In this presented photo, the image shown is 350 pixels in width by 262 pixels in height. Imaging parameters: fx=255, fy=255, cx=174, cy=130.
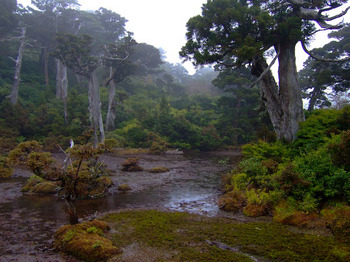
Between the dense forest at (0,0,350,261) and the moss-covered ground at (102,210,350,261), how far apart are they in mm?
70

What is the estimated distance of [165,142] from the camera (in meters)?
26.7

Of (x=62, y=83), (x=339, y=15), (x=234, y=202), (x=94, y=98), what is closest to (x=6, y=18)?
(x=62, y=83)

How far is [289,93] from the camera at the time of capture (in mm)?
13555

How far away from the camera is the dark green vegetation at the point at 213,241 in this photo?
4.68 metres

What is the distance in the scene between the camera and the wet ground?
5695mm

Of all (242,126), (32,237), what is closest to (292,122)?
(32,237)

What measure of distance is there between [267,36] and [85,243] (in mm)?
12482

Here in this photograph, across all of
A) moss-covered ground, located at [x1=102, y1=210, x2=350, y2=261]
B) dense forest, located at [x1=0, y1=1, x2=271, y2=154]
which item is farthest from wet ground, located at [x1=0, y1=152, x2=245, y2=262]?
dense forest, located at [x1=0, y1=1, x2=271, y2=154]

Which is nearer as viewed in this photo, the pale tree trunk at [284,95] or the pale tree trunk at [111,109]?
the pale tree trunk at [284,95]

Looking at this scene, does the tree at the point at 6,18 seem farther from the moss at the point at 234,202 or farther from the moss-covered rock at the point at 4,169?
the moss at the point at 234,202

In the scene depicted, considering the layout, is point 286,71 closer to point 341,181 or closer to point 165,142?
point 341,181

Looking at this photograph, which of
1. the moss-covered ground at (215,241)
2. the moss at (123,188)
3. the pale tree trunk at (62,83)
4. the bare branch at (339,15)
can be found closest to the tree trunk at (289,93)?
the bare branch at (339,15)

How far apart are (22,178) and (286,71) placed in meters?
15.6

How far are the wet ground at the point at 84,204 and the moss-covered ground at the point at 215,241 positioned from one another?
1.08 m
